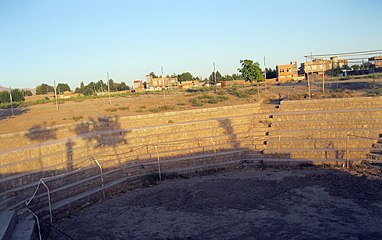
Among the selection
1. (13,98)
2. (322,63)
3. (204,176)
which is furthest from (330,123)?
(13,98)

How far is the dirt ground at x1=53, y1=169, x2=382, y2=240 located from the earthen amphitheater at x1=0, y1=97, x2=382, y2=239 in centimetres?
3

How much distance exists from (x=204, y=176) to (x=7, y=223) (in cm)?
645

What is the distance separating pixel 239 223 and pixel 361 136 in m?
7.38

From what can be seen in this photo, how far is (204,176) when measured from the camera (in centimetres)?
1199

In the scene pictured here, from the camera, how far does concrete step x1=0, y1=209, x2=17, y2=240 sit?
21.4 feet

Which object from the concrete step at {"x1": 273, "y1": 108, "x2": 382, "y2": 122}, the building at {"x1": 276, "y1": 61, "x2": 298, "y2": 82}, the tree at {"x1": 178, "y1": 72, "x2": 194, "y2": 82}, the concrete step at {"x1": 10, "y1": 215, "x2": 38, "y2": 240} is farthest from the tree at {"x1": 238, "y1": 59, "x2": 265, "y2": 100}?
the tree at {"x1": 178, "y1": 72, "x2": 194, "y2": 82}

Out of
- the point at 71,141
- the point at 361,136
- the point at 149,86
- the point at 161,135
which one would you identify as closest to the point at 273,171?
the point at 361,136

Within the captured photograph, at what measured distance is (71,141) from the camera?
11.6 metres

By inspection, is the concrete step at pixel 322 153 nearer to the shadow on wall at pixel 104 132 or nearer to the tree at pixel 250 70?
the shadow on wall at pixel 104 132

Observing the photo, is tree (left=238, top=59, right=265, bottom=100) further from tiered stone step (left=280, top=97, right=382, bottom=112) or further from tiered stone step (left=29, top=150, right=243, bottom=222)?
tiered stone step (left=29, top=150, right=243, bottom=222)

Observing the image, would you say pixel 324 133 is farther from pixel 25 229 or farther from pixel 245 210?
pixel 25 229

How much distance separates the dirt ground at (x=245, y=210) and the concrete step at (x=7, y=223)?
0.98 meters

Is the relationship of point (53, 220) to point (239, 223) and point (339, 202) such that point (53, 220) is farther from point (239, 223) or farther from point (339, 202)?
point (339, 202)

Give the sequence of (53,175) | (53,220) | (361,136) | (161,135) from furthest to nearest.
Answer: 1. (161,135)
2. (361,136)
3. (53,175)
4. (53,220)
